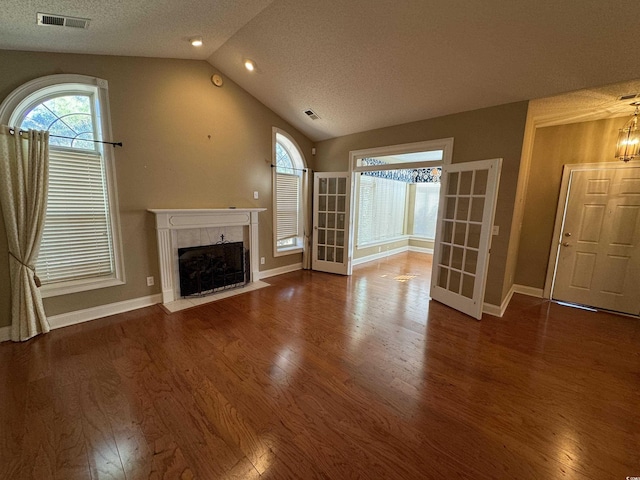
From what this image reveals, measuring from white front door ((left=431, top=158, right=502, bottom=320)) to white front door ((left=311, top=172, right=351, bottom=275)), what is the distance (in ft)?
5.49

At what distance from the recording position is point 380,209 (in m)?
6.69

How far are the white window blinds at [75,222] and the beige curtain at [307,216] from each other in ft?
10.3

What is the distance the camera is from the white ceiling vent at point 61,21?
2.09m

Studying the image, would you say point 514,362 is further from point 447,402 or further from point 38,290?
point 38,290

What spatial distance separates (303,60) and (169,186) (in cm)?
235

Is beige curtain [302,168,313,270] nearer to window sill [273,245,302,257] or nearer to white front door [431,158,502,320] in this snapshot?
window sill [273,245,302,257]

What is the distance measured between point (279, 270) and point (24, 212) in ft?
11.0

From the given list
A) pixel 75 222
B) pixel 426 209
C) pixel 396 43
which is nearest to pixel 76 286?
pixel 75 222

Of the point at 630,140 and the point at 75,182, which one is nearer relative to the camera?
the point at 75,182

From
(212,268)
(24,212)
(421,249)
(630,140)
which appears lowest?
(421,249)

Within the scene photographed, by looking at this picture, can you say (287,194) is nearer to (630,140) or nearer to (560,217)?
(560,217)

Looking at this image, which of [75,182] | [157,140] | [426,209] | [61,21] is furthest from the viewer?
[426,209]

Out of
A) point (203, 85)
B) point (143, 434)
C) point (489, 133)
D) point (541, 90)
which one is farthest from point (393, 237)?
point (143, 434)

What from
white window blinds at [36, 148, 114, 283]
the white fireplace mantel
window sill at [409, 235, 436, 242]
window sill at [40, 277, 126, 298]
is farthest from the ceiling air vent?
window sill at [409, 235, 436, 242]
